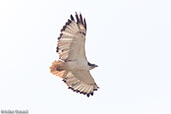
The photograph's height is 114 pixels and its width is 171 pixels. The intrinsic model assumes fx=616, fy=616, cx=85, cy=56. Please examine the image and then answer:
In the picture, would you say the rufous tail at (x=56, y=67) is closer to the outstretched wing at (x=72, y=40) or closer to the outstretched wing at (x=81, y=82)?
the outstretched wing at (x=72, y=40)

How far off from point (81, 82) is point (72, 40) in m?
2.26

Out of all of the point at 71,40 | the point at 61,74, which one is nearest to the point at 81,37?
the point at 71,40

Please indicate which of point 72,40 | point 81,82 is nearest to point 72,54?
point 72,40

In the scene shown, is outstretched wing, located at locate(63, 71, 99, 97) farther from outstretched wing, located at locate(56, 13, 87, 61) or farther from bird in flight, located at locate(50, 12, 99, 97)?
outstretched wing, located at locate(56, 13, 87, 61)

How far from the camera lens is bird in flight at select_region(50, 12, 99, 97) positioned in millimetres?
20422

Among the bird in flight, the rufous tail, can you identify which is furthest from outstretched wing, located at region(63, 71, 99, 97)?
the rufous tail

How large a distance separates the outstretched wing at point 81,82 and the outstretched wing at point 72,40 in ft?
3.22

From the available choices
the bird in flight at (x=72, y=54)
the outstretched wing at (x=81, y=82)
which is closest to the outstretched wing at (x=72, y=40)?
the bird in flight at (x=72, y=54)

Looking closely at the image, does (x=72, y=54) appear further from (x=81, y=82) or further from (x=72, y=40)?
(x=81, y=82)

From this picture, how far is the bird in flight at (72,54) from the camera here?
67.0ft

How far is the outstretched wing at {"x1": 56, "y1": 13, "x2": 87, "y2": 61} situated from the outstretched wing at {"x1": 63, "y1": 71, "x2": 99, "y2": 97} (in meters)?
0.98

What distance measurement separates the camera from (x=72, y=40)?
2058cm

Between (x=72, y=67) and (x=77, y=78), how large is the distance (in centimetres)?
114

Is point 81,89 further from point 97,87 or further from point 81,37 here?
point 81,37
